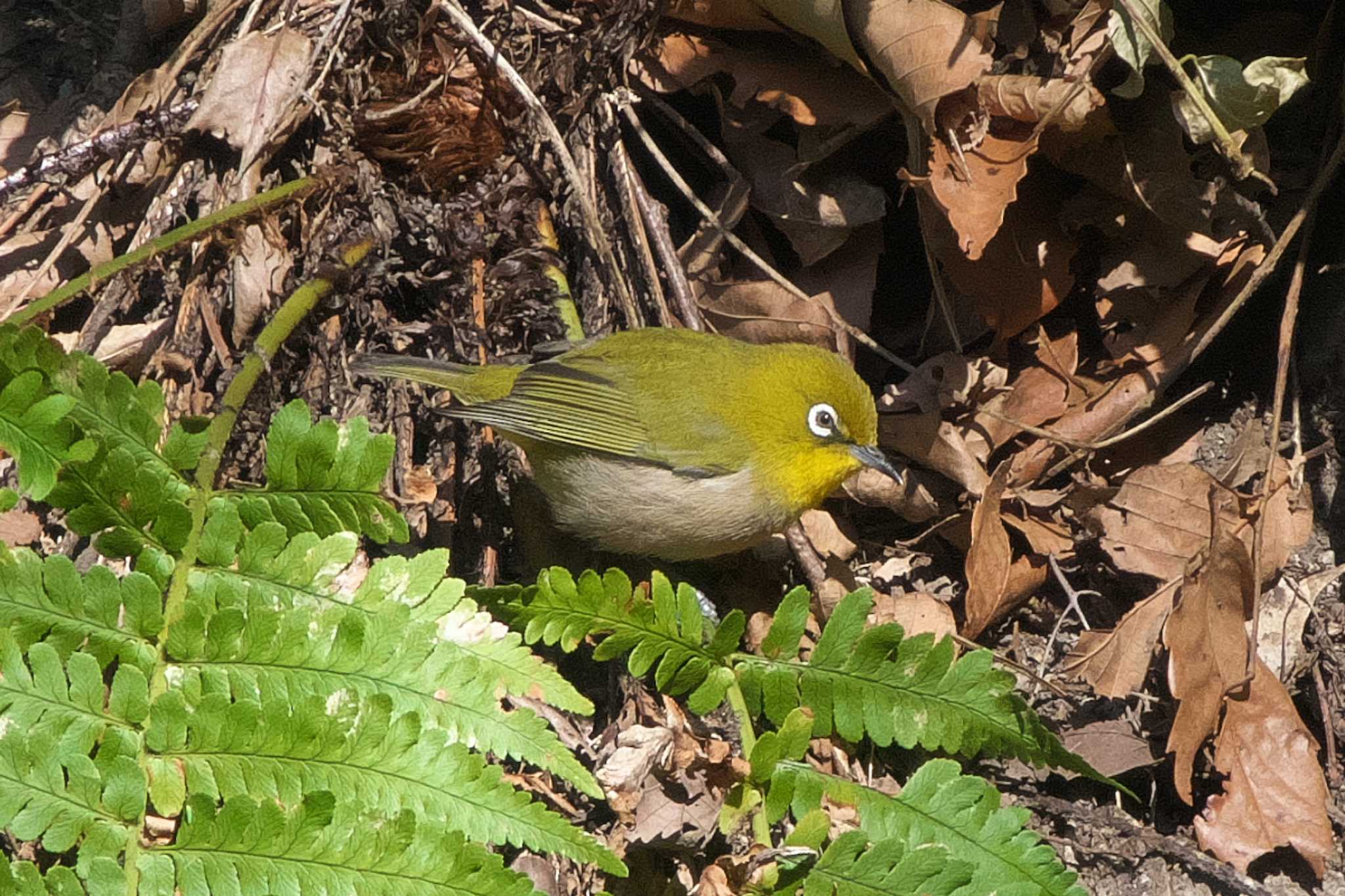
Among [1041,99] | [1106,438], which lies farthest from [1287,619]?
[1041,99]

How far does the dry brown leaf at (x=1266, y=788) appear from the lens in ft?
11.4

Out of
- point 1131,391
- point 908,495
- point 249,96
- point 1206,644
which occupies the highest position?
point 249,96

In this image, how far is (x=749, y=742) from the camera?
9.51 ft

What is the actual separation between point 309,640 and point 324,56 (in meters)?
2.43

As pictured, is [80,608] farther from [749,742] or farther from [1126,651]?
[1126,651]

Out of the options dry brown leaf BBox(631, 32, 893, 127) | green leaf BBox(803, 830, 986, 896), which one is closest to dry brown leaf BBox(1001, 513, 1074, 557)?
dry brown leaf BBox(631, 32, 893, 127)

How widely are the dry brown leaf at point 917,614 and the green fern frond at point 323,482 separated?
1.77 meters

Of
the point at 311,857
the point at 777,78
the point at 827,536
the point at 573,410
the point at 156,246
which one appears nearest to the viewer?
the point at 311,857

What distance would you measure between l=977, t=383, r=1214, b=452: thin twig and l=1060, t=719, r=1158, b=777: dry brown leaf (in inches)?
33.4

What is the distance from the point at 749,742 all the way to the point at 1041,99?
214 centimetres

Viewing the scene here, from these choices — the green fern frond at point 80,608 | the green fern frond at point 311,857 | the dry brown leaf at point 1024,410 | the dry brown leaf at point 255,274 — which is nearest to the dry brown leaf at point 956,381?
the dry brown leaf at point 1024,410

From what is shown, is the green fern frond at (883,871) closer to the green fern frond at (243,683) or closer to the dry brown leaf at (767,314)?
the green fern frond at (243,683)

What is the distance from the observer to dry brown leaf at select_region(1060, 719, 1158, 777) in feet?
12.0

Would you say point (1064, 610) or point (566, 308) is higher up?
point (566, 308)
